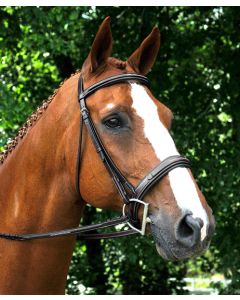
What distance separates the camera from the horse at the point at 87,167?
9.47 feet

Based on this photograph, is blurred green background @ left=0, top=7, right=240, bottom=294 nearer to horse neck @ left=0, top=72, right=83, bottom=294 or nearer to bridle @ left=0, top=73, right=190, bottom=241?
horse neck @ left=0, top=72, right=83, bottom=294

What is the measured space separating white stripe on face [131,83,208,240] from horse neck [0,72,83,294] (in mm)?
419

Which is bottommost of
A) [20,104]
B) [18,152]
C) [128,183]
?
[128,183]

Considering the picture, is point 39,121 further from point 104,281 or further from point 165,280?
point 165,280

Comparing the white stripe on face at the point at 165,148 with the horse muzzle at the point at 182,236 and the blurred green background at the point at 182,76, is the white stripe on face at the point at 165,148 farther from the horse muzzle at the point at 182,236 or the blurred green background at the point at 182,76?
the blurred green background at the point at 182,76

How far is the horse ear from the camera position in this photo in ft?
11.3

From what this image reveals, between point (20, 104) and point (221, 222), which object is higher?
point (20, 104)

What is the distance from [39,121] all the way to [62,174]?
41cm

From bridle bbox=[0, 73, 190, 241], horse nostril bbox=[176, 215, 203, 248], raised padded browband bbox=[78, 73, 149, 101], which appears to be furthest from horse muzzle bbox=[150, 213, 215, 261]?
raised padded browband bbox=[78, 73, 149, 101]

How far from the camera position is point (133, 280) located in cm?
1048

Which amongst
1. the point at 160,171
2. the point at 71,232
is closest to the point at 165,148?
the point at 160,171

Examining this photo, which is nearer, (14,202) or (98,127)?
(98,127)

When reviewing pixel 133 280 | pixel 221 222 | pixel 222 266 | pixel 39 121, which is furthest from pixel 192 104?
pixel 39 121

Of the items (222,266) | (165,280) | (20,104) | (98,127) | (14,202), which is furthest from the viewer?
(165,280)
